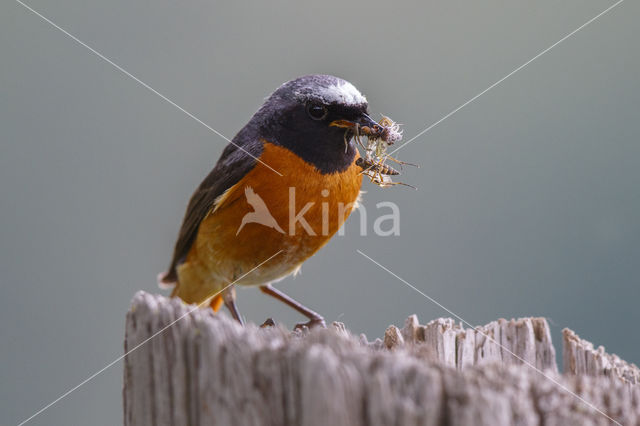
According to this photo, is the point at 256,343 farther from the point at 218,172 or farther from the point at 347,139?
the point at 218,172

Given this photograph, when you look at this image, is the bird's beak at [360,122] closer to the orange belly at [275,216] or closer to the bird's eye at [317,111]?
the bird's eye at [317,111]


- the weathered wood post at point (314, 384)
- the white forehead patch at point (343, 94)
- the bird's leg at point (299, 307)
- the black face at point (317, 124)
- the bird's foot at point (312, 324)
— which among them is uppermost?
the white forehead patch at point (343, 94)

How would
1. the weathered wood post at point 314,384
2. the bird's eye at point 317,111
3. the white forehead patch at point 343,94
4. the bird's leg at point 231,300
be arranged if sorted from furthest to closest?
1. the bird's leg at point 231,300
2. the bird's eye at point 317,111
3. the white forehead patch at point 343,94
4. the weathered wood post at point 314,384

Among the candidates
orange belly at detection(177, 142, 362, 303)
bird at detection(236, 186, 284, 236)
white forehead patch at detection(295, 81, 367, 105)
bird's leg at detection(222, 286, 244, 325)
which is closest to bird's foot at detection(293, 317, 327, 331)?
orange belly at detection(177, 142, 362, 303)

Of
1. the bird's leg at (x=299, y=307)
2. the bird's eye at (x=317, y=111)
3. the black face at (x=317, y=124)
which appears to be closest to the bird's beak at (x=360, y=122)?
the black face at (x=317, y=124)

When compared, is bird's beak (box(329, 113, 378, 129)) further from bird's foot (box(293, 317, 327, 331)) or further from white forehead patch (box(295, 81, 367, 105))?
bird's foot (box(293, 317, 327, 331))

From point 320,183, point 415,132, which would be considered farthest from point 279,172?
point 415,132

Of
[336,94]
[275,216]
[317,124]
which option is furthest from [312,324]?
[336,94]
